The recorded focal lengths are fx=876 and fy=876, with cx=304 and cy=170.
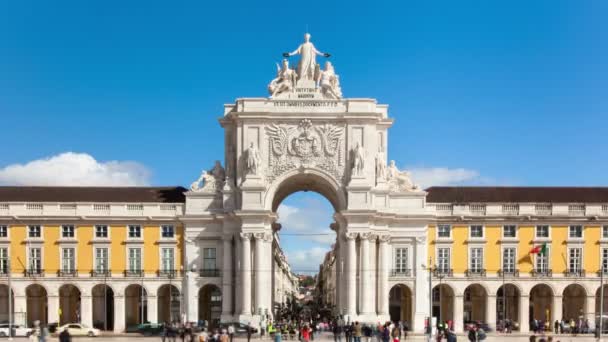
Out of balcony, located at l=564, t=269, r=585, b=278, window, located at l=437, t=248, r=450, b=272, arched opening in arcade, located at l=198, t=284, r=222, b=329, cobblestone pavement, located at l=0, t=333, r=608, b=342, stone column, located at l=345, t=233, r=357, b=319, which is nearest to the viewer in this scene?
cobblestone pavement, located at l=0, t=333, r=608, b=342

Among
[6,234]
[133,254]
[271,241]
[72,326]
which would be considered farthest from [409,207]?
[6,234]

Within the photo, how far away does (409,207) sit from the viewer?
7694 cm

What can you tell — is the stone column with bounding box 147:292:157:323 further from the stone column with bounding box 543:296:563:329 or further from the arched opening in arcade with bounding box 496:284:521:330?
the stone column with bounding box 543:296:563:329

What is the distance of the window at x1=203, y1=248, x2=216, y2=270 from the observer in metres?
77.0

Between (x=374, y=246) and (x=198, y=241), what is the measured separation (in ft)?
50.6

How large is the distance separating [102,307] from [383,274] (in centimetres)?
2520

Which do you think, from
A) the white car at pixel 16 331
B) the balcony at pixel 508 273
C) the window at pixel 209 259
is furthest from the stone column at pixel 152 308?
the balcony at pixel 508 273

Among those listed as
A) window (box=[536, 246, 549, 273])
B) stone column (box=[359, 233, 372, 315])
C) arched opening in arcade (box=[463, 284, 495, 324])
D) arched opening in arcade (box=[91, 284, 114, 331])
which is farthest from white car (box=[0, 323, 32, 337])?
window (box=[536, 246, 549, 273])

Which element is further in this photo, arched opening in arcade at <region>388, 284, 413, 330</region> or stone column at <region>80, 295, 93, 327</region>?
arched opening in arcade at <region>388, 284, 413, 330</region>

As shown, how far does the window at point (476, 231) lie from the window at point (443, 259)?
8.63 ft

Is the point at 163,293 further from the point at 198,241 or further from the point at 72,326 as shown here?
the point at 72,326

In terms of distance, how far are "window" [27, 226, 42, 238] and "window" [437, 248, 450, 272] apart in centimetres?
3489

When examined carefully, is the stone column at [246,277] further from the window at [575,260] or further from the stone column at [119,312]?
the window at [575,260]

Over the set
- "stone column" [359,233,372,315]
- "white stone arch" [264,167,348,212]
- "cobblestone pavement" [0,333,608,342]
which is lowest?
"cobblestone pavement" [0,333,608,342]
